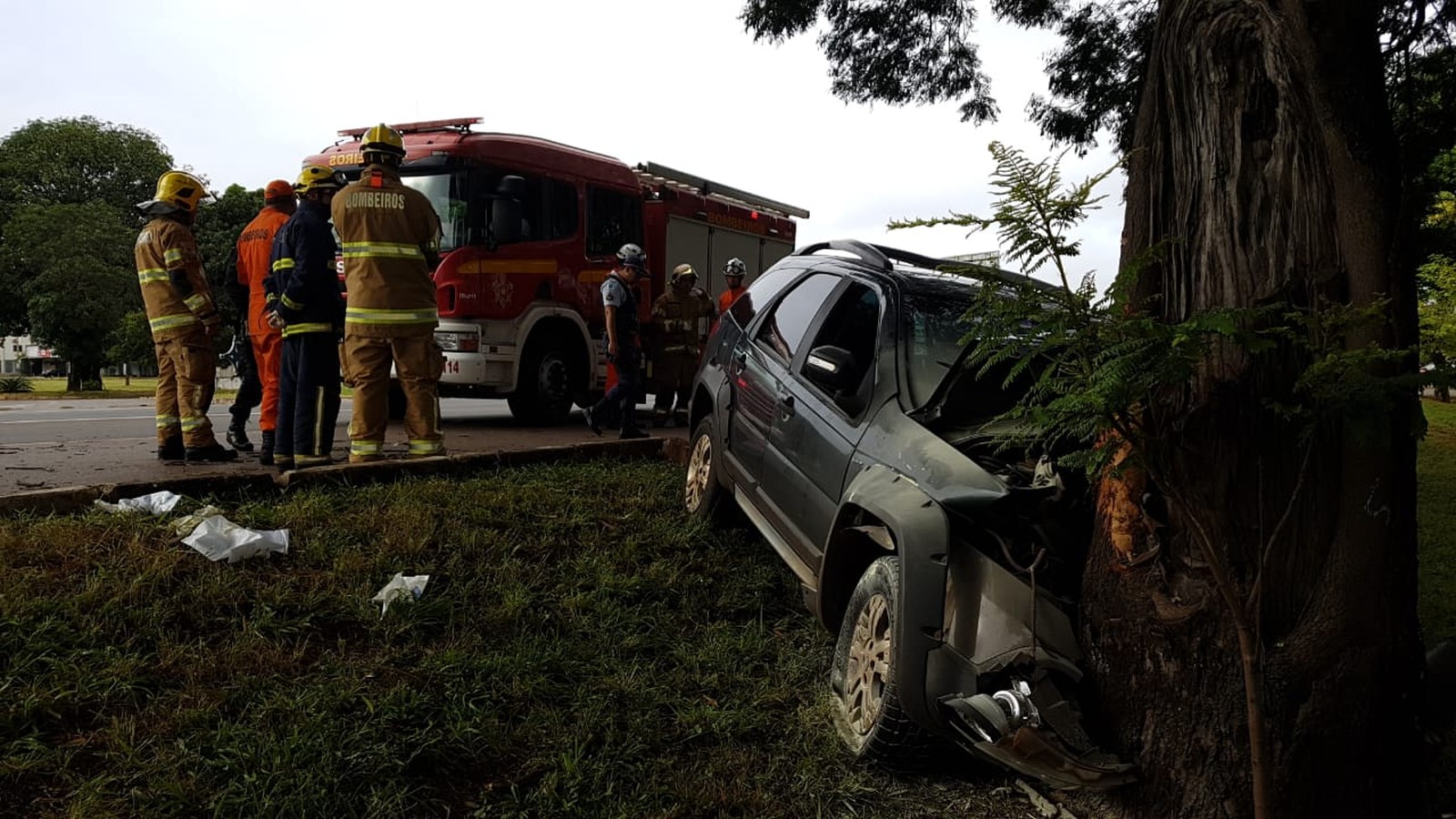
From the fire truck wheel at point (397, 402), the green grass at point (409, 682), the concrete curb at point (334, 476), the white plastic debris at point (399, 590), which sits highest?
the fire truck wheel at point (397, 402)

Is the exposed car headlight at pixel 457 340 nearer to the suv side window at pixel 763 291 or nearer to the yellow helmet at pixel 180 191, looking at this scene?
the yellow helmet at pixel 180 191

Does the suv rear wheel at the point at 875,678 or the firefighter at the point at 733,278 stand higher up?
the firefighter at the point at 733,278

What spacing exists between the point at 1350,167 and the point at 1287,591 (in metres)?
1.07

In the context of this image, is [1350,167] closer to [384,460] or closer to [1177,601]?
[1177,601]

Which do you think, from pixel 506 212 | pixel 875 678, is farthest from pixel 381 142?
pixel 875 678

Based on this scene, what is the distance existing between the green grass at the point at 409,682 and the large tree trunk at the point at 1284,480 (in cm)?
75

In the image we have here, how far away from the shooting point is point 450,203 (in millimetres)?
8219

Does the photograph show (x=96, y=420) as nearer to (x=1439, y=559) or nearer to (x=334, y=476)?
(x=334, y=476)

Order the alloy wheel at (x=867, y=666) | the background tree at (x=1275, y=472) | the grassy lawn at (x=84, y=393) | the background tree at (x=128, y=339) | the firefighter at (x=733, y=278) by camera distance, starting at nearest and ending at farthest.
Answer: the background tree at (x=1275, y=472) < the alloy wheel at (x=867, y=666) < the firefighter at (x=733, y=278) < the grassy lawn at (x=84, y=393) < the background tree at (x=128, y=339)

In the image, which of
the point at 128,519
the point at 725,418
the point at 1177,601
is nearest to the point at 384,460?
the point at 128,519

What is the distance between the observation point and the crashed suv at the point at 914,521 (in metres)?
2.51

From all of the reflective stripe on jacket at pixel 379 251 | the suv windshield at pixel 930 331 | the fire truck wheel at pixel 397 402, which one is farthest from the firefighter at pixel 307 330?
the fire truck wheel at pixel 397 402

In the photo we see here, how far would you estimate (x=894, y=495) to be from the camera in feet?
9.61

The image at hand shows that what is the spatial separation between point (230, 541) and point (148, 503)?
2.44 feet
